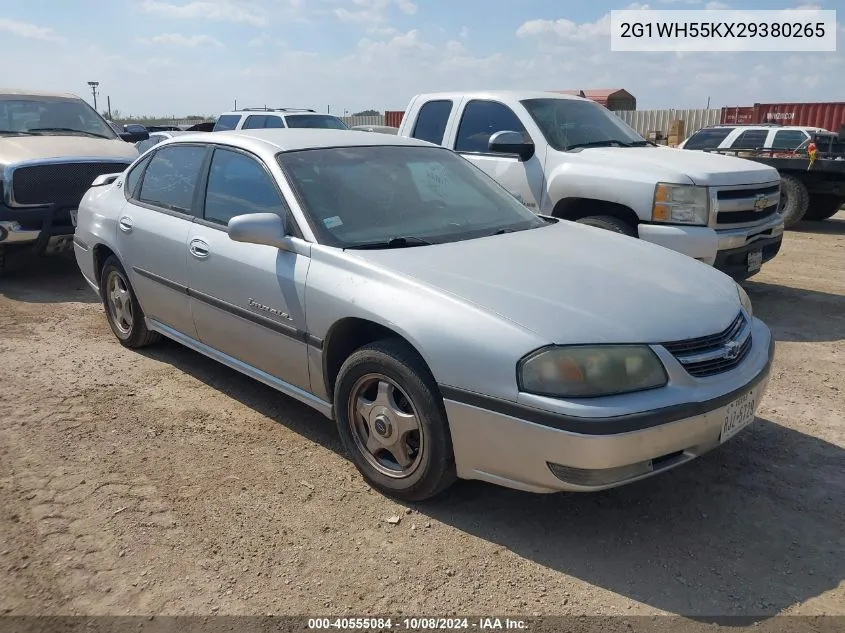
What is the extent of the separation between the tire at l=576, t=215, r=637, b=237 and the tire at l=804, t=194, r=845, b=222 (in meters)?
7.15

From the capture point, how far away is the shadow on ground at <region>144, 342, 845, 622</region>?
2682 millimetres

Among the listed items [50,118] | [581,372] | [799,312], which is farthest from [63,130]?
[799,312]

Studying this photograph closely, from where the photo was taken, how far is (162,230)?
4.50 m

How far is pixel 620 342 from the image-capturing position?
274cm

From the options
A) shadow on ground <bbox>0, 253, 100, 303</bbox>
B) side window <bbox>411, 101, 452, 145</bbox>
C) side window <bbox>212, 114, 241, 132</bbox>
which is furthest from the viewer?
side window <bbox>212, 114, 241, 132</bbox>

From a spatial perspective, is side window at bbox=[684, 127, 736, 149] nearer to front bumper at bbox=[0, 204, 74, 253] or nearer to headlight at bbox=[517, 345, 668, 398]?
front bumper at bbox=[0, 204, 74, 253]

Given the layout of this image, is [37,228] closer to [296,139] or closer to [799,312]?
[296,139]

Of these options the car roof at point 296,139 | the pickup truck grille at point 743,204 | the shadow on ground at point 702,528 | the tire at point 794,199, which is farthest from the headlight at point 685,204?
the tire at point 794,199

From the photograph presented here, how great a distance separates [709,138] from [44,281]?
12023 mm

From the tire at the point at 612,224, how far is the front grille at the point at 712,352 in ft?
9.56

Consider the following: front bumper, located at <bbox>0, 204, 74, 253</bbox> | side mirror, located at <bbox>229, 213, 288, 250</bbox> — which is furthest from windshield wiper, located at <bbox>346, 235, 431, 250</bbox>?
front bumper, located at <bbox>0, 204, 74, 253</bbox>

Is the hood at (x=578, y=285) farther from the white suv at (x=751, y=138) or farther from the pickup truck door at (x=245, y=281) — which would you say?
the white suv at (x=751, y=138)

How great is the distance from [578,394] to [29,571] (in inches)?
85.7

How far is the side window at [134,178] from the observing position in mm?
5055
